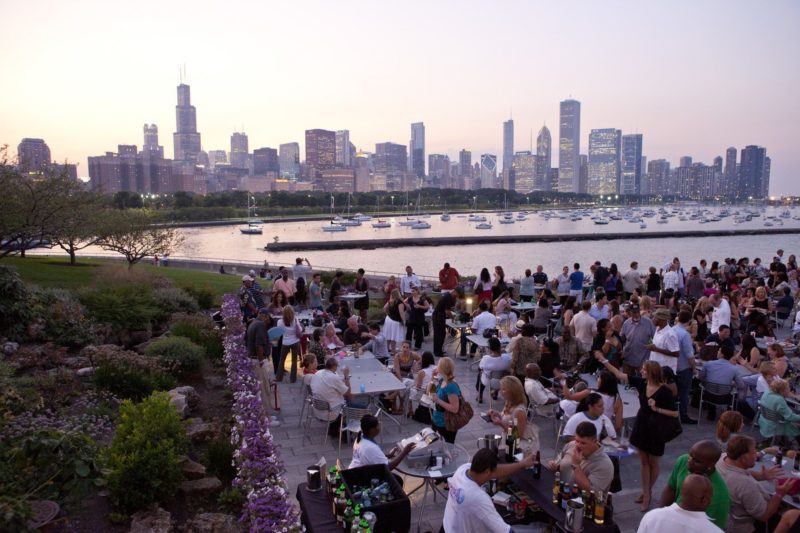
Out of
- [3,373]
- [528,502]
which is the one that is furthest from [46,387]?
[528,502]

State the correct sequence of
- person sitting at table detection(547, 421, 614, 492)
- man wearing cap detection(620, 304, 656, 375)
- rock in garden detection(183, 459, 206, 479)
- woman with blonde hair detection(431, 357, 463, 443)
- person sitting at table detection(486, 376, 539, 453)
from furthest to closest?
man wearing cap detection(620, 304, 656, 375) → woman with blonde hair detection(431, 357, 463, 443) → rock in garden detection(183, 459, 206, 479) → person sitting at table detection(486, 376, 539, 453) → person sitting at table detection(547, 421, 614, 492)

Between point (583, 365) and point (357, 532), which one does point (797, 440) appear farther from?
point (357, 532)

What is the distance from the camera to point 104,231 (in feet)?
78.0

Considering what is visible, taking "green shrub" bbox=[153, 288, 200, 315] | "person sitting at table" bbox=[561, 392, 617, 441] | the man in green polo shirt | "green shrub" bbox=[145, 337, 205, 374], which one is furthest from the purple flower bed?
"green shrub" bbox=[153, 288, 200, 315]

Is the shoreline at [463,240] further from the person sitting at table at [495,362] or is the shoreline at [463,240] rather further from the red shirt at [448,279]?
the person sitting at table at [495,362]

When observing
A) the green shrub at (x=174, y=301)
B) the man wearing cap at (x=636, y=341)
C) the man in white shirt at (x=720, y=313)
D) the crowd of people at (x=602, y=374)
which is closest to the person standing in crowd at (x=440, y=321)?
the crowd of people at (x=602, y=374)

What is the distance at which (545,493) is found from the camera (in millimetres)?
4762

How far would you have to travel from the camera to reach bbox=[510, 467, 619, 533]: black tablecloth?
14.0ft

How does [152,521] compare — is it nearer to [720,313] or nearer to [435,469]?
[435,469]

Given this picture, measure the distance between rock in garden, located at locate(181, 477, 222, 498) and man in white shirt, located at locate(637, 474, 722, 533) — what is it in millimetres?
4732

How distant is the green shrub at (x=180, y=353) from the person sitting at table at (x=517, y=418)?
6556 mm

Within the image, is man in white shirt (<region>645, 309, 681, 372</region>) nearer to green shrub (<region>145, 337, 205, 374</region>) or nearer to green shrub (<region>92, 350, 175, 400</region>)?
green shrub (<region>92, 350, 175, 400</region>)

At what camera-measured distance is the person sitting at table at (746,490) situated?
15.2ft

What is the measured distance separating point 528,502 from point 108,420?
5.88 meters
